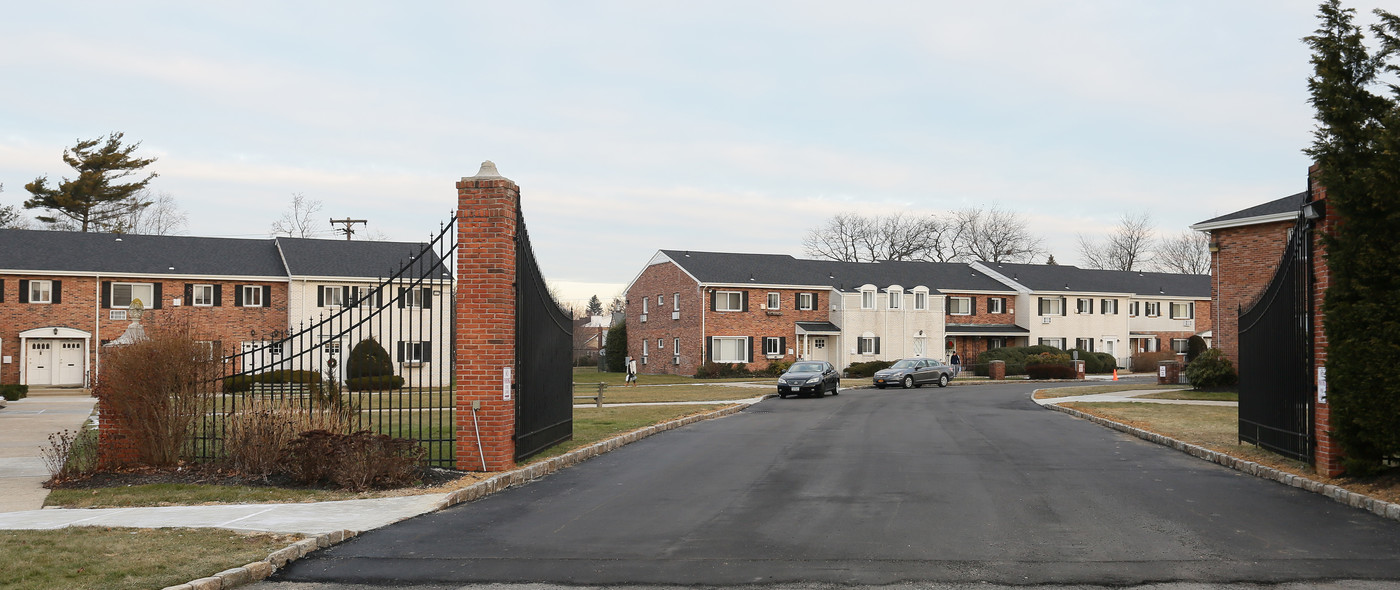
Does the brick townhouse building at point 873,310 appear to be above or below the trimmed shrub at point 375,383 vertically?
above

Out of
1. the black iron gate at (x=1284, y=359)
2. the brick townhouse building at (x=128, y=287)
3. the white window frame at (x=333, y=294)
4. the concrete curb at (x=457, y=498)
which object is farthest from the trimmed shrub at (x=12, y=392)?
the black iron gate at (x=1284, y=359)

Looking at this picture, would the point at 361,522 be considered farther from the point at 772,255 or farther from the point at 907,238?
the point at 907,238

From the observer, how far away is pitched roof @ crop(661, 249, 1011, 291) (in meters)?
58.2

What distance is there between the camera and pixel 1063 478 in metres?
13.0

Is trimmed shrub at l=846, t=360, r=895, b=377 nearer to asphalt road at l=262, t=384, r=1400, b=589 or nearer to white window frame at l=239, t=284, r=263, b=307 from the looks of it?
white window frame at l=239, t=284, r=263, b=307

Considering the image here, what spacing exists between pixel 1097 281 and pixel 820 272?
20779mm

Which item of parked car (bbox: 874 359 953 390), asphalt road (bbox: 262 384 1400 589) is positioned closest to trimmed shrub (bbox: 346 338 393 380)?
asphalt road (bbox: 262 384 1400 589)

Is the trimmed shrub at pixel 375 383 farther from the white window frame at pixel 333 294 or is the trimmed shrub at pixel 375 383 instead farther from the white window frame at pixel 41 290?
the white window frame at pixel 41 290

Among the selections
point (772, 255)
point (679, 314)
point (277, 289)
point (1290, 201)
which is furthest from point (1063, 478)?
point (772, 255)

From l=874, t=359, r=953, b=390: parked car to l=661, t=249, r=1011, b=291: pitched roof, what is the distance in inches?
527

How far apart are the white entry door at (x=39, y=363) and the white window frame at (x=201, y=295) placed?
19.0 feet

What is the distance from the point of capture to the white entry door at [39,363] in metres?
42.8

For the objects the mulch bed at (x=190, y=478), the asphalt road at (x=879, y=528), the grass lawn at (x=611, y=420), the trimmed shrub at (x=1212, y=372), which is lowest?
the grass lawn at (x=611, y=420)

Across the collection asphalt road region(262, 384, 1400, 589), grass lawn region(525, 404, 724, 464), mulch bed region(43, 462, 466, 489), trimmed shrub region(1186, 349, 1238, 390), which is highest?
trimmed shrub region(1186, 349, 1238, 390)
